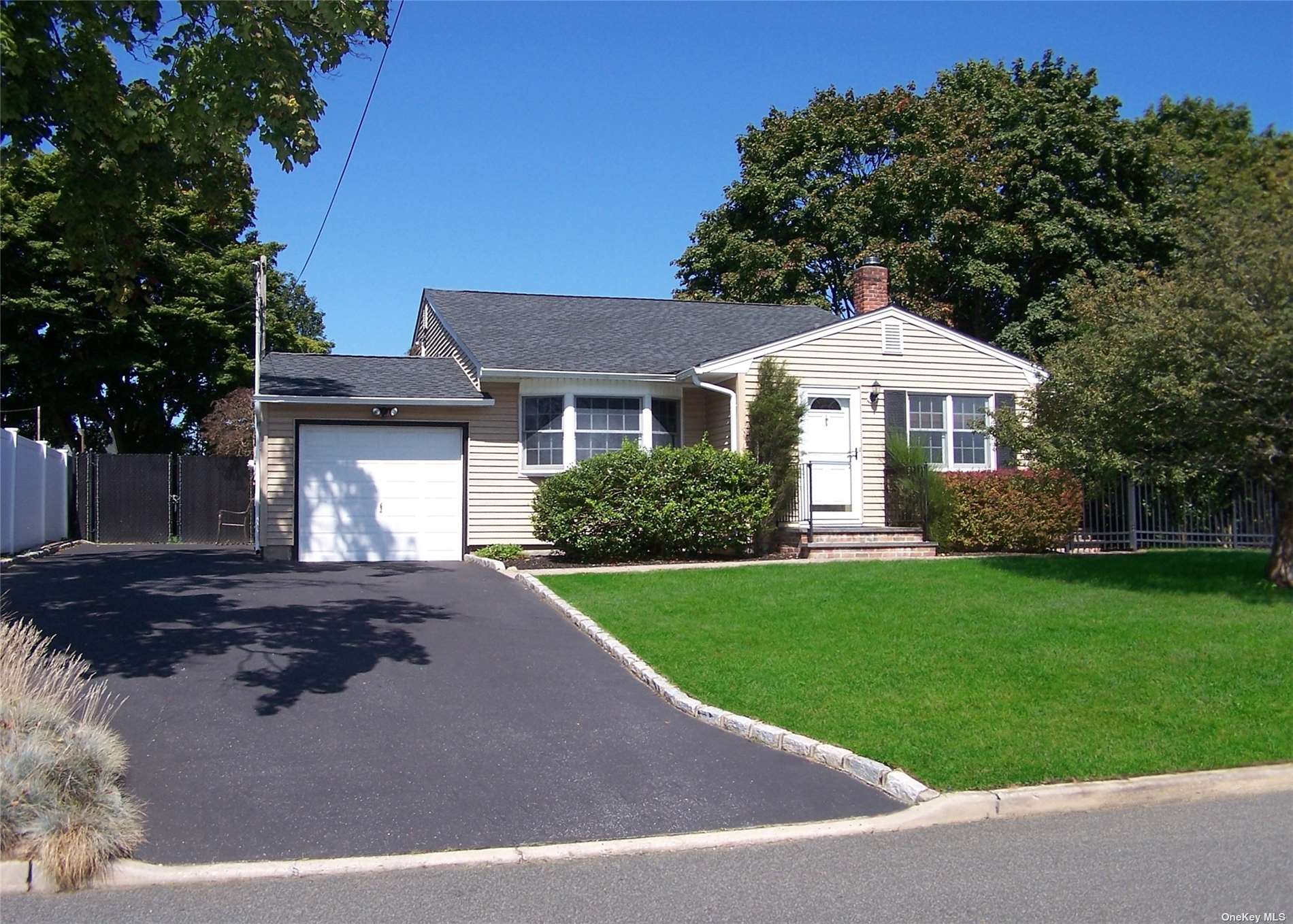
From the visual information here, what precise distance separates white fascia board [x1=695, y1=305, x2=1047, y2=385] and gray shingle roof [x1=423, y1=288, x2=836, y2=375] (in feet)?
1.72

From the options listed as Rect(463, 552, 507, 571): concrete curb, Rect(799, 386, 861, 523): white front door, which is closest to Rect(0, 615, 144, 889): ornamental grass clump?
Rect(463, 552, 507, 571): concrete curb

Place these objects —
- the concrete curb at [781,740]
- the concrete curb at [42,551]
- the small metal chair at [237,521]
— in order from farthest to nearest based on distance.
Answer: the small metal chair at [237,521] < the concrete curb at [42,551] < the concrete curb at [781,740]

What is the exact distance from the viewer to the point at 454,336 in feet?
61.6

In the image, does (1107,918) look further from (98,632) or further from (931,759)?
(98,632)

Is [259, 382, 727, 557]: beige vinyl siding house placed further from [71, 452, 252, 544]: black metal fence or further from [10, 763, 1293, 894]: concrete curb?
[10, 763, 1293, 894]: concrete curb

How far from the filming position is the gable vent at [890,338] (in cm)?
1788

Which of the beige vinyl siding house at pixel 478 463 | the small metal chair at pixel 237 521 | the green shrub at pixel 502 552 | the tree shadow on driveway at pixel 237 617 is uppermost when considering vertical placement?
the beige vinyl siding house at pixel 478 463

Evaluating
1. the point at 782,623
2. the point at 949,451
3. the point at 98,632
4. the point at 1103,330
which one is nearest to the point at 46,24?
the point at 98,632

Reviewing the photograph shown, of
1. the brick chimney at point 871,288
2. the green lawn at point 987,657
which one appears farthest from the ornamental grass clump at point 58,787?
the brick chimney at point 871,288

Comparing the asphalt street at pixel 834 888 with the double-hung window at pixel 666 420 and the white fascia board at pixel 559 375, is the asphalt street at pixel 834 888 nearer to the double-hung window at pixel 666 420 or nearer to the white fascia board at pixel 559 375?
the white fascia board at pixel 559 375

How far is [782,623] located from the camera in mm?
10789

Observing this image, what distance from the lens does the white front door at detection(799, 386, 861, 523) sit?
17422mm

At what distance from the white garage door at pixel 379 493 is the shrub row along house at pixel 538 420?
2 cm

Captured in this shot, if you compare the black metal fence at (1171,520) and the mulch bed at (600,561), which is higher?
the black metal fence at (1171,520)
